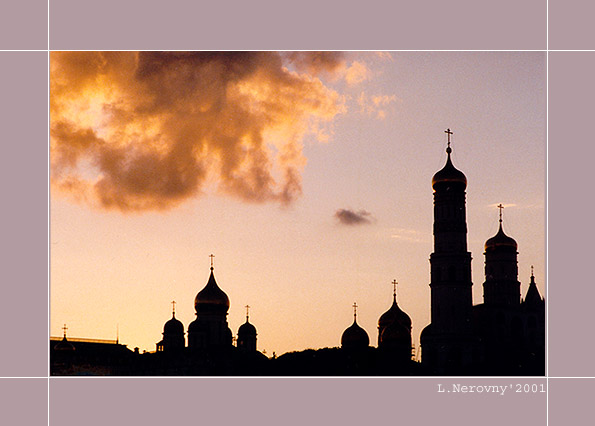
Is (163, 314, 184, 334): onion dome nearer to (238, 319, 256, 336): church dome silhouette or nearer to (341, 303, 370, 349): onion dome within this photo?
(238, 319, 256, 336): church dome silhouette

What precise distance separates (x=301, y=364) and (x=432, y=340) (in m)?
9.98

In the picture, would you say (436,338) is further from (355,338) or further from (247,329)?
(247,329)

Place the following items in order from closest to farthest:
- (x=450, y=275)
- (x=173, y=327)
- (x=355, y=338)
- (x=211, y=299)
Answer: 1. (x=450, y=275)
2. (x=355, y=338)
3. (x=211, y=299)
4. (x=173, y=327)

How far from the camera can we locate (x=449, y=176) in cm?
8750

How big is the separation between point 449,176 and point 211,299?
29.2 meters

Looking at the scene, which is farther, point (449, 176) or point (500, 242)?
point (500, 242)

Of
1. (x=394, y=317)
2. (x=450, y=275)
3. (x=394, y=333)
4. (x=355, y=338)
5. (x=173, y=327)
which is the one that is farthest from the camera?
(x=173, y=327)

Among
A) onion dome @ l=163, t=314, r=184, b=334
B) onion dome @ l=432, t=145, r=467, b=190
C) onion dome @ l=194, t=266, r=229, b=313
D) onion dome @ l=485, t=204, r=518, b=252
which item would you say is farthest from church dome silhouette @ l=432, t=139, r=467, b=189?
onion dome @ l=163, t=314, r=184, b=334

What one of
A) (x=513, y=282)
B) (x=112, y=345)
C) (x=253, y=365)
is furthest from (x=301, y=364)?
(x=112, y=345)

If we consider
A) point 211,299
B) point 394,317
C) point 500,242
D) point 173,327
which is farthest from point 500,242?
point 173,327

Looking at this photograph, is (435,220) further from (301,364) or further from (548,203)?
(548,203)

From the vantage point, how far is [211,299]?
107688 millimetres

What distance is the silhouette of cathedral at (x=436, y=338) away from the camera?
8700 cm

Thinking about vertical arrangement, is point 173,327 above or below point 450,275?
below
